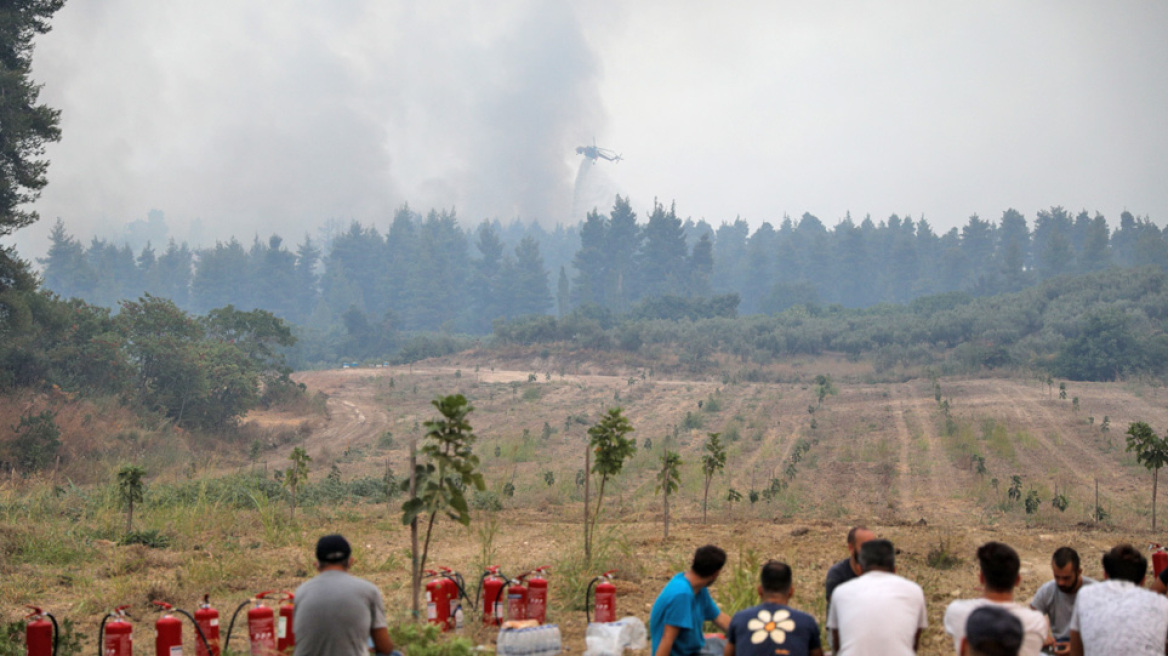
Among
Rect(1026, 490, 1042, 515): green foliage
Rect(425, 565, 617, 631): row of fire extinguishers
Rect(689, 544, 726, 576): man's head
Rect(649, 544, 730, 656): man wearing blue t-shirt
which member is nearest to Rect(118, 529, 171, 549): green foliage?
Rect(425, 565, 617, 631): row of fire extinguishers

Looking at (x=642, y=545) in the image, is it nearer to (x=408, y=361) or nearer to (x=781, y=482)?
(x=781, y=482)

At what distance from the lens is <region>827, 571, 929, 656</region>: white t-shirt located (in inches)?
158

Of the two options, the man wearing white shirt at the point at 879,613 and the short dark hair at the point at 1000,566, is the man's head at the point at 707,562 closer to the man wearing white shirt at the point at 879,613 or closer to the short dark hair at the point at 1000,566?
the man wearing white shirt at the point at 879,613

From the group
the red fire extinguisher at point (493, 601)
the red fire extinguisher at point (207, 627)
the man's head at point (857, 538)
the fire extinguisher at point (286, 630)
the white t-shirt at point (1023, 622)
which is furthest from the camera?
the red fire extinguisher at point (493, 601)

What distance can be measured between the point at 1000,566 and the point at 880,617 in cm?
62

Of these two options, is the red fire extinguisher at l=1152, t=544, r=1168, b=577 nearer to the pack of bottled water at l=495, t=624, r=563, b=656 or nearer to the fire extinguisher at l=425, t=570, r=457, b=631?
the pack of bottled water at l=495, t=624, r=563, b=656

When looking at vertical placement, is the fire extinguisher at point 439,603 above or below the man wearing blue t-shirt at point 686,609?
below

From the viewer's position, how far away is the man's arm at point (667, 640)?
15.4ft

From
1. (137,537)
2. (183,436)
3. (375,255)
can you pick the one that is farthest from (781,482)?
(375,255)

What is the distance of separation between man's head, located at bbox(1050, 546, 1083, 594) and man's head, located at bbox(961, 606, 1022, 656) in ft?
7.16

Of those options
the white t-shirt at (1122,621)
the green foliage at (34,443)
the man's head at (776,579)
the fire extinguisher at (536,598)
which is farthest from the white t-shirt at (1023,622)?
the green foliage at (34,443)

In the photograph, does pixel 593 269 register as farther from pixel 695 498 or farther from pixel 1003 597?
pixel 1003 597

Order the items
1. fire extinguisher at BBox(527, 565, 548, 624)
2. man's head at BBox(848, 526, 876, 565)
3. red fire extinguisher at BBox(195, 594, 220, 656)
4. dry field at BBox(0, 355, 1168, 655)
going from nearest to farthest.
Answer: man's head at BBox(848, 526, 876, 565)
red fire extinguisher at BBox(195, 594, 220, 656)
fire extinguisher at BBox(527, 565, 548, 624)
dry field at BBox(0, 355, 1168, 655)

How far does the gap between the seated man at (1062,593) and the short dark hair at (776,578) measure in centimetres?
182
